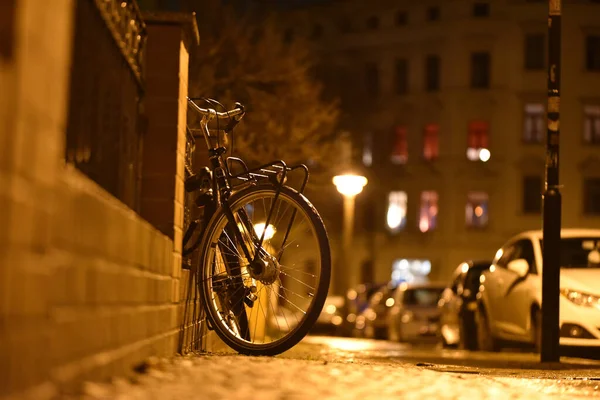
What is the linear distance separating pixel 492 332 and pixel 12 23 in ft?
44.0

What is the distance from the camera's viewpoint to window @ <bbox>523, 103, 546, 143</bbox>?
58.7 meters

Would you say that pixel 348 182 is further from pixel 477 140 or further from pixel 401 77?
pixel 401 77

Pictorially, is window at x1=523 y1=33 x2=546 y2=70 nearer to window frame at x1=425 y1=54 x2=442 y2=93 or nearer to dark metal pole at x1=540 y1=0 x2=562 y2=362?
window frame at x1=425 y1=54 x2=442 y2=93

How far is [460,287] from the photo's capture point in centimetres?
1998

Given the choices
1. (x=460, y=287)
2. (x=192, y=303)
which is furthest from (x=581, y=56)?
(x=192, y=303)

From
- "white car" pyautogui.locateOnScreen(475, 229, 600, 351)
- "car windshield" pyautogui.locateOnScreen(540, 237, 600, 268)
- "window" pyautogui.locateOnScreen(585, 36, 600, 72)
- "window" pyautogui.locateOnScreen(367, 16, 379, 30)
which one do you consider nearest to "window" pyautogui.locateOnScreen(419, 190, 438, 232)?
"window" pyautogui.locateOnScreen(367, 16, 379, 30)

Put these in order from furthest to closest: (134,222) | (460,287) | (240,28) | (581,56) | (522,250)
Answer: (581,56) → (240,28) → (460,287) → (522,250) → (134,222)

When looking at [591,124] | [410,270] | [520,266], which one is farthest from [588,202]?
[520,266]

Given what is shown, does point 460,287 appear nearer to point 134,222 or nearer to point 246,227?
point 246,227

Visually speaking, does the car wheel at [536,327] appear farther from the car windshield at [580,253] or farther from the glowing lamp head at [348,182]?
the glowing lamp head at [348,182]

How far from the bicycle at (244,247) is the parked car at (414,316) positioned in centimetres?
1985

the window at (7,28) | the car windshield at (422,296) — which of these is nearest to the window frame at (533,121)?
the car windshield at (422,296)

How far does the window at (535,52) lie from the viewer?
58.4 meters

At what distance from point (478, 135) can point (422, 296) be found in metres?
30.9
